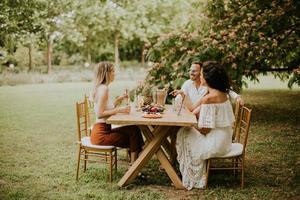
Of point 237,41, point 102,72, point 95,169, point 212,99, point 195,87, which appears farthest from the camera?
point 237,41

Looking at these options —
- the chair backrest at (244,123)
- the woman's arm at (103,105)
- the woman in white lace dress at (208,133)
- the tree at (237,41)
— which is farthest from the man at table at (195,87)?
the tree at (237,41)

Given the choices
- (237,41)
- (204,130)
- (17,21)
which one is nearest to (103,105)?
(204,130)

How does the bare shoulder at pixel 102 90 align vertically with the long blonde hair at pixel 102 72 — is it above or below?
below

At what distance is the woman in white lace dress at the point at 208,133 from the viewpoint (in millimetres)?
4680

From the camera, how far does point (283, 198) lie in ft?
15.0

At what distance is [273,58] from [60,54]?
2755cm

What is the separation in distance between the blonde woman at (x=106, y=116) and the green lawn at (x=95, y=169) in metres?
0.51

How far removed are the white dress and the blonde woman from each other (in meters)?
0.62

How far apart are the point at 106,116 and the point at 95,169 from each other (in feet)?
3.41

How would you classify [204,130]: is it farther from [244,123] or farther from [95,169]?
[95,169]

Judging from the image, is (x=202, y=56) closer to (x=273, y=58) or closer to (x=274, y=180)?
(x=273, y=58)

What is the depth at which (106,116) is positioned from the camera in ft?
16.2

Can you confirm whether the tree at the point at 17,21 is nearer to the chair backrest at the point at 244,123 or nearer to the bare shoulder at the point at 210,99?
the chair backrest at the point at 244,123

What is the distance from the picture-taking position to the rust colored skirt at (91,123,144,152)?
4.96 m
